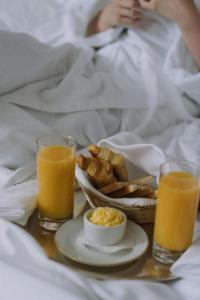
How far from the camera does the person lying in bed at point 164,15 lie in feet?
4.45

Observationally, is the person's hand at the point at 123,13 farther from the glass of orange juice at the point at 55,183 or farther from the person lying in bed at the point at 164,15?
the glass of orange juice at the point at 55,183

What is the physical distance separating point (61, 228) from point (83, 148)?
362 mm

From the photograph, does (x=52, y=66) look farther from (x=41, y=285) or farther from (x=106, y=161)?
(x=41, y=285)

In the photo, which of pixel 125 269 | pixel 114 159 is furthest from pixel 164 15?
pixel 125 269

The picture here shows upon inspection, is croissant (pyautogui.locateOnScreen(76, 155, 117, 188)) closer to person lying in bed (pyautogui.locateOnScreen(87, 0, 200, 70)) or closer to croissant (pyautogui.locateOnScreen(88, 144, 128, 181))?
croissant (pyautogui.locateOnScreen(88, 144, 128, 181))

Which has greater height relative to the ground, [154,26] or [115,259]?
[154,26]

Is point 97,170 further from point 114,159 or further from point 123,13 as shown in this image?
point 123,13

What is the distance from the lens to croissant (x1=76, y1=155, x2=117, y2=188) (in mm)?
934

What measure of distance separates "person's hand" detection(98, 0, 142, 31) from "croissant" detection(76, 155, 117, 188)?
0.65m

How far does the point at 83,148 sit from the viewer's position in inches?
48.1

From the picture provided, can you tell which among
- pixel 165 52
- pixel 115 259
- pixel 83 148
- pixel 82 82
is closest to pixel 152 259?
pixel 115 259

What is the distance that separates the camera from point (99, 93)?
1.26 metres

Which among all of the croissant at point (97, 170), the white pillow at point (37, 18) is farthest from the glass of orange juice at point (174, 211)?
the white pillow at point (37, 18)

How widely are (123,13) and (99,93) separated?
0.32 metres
